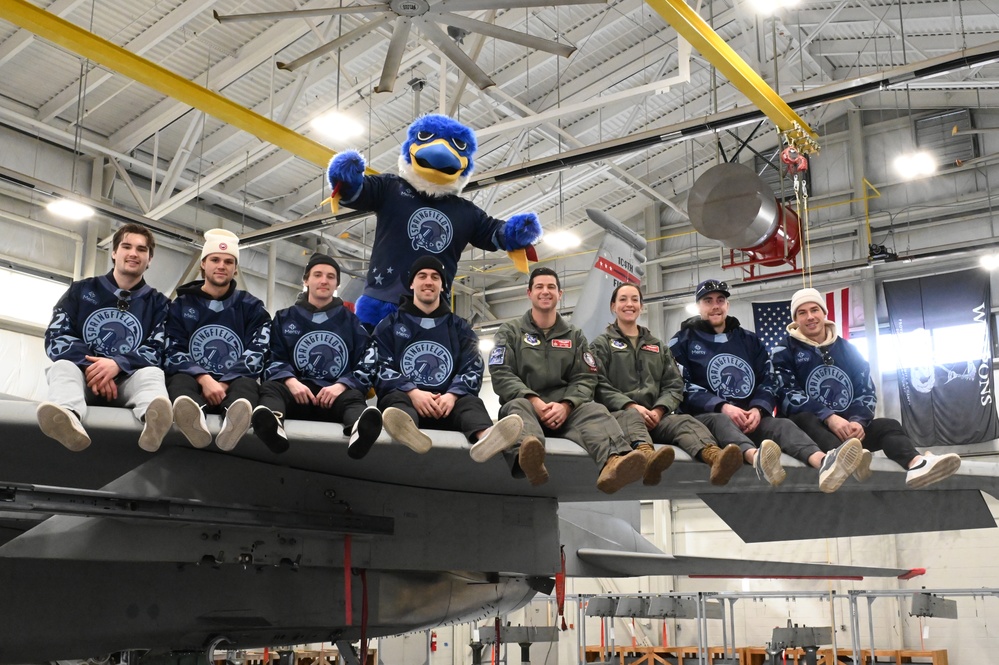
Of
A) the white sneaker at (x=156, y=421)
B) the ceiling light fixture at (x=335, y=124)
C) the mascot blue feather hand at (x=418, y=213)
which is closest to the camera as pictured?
the white sneaker at (x=156, y=421)

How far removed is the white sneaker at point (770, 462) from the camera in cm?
501

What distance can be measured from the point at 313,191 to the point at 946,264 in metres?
14.3

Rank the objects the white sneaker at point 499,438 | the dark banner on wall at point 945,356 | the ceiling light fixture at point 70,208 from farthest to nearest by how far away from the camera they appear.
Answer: the dark banner on wall at point 945,356, the ceiling light fixture at point 70,208, the white sneaker at point 499,438

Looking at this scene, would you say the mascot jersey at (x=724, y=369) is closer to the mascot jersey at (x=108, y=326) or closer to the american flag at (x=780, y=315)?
the mascot jersey at (x=108, y=326)

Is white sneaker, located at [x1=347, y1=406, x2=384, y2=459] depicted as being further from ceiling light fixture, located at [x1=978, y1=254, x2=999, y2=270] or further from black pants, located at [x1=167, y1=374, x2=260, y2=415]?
ceiling light fixture, located at [x1=978, y1=254, x2=999, y2=270]

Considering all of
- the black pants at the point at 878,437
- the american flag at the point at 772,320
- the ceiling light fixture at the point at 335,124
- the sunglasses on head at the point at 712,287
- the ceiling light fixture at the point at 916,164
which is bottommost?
the black pants at the point at 878,437

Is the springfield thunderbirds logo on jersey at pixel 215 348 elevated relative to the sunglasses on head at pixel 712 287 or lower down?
lower down

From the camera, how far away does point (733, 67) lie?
1113 cm

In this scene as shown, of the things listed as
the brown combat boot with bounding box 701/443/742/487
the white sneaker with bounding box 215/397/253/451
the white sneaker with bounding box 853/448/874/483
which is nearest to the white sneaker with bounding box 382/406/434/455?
the white sneaker with bounding box 215/397/253/451

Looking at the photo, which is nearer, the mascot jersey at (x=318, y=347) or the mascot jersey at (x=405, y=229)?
the mascot jersey at (x=318, y=347)

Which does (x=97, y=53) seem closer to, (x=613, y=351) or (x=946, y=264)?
(x=613, y=351)

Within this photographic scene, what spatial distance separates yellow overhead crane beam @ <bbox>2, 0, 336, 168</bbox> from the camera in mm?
9789

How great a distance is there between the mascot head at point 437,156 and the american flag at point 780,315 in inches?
335

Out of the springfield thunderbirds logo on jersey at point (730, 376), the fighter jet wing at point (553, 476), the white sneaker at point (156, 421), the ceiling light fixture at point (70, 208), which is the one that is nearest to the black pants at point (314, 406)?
the fighter jet wing at point (553, 476)
